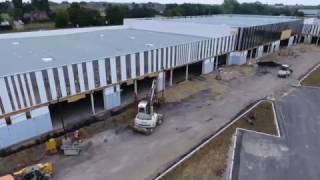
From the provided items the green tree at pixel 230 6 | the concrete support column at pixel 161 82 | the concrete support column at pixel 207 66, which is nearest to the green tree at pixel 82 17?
the concrete support column at pixel 207 66

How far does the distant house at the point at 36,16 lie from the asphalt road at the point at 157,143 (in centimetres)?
9984

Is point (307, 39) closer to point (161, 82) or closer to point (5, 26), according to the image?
point (161, 82)

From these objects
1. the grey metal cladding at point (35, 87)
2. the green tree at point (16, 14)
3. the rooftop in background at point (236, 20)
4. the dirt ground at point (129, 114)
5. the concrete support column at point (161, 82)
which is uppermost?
the green tree at point (16, 14)

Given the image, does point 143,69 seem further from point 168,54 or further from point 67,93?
point 67,93

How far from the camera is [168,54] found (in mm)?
31438

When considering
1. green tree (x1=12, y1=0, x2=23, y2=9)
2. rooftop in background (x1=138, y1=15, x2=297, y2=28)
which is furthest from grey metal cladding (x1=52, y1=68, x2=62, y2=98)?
green tree (x1=12, y1=0, x2=23, y2=9)

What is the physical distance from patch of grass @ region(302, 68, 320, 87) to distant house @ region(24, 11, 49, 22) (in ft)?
348

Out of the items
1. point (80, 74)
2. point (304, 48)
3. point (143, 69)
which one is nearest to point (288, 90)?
point (143, 69)

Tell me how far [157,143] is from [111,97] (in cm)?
862

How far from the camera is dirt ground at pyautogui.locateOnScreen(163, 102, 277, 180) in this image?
55.6 feet

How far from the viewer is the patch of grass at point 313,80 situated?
116 feet

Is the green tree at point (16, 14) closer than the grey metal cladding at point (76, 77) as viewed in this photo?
No

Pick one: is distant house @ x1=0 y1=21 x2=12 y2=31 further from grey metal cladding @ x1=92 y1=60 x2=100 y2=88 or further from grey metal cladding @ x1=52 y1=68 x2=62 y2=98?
grey metal cladding @ x1=52 y1=68 x2=62 y2=98

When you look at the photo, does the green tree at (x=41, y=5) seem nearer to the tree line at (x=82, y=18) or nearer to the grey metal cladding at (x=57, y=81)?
the tree line at (x=82, y=18)
